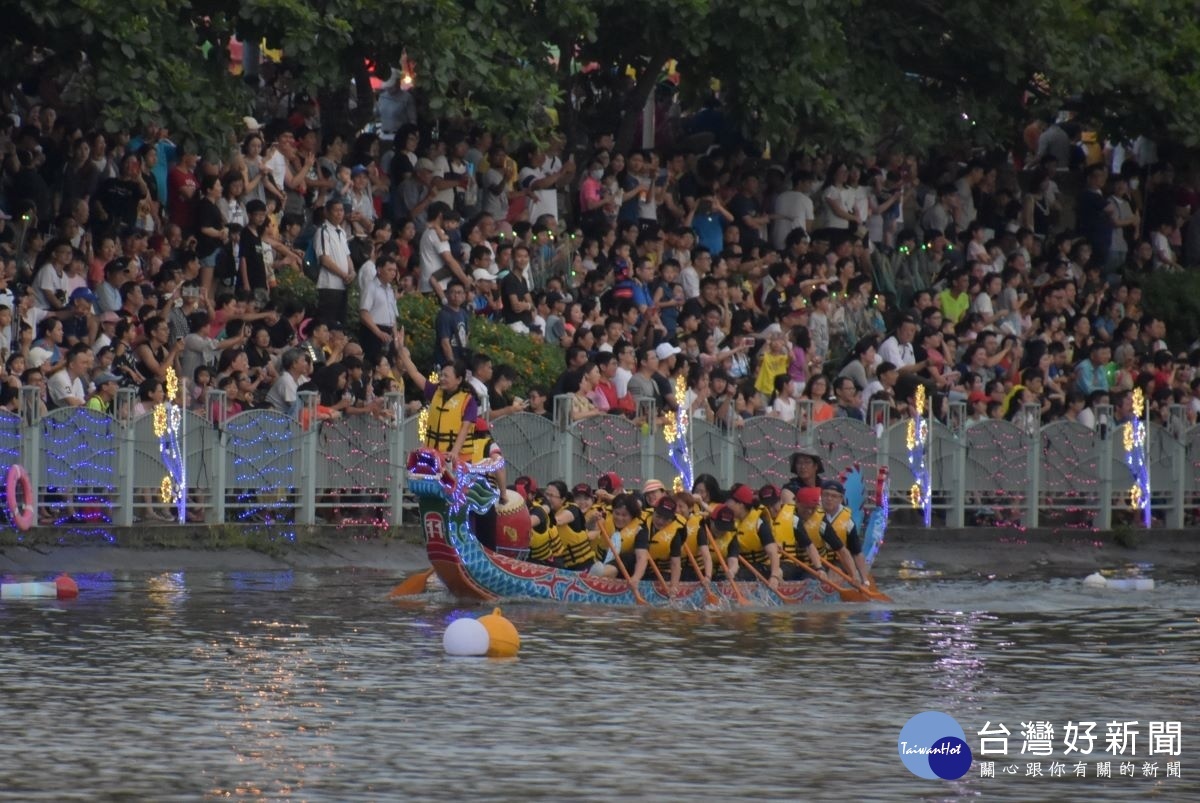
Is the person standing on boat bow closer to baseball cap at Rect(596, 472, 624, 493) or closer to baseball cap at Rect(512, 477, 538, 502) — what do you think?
baseball cap at Rect(512, 477, 538, 502)

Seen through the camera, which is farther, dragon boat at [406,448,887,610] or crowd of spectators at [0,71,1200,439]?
crowd of spectators at [0,71,1200,439]

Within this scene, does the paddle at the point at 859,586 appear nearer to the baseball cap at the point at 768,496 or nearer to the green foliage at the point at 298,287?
the baseball cap at the point at 768,496

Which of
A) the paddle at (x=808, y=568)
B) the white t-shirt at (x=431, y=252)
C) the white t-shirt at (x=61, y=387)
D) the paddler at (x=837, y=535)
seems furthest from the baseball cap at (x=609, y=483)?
the white t-shirt at (x=61, y=387)

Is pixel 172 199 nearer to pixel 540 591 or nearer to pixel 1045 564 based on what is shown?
pixel 540 591

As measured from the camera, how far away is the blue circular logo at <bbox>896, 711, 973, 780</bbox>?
13.8 metres

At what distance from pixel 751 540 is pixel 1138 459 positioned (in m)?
8.93

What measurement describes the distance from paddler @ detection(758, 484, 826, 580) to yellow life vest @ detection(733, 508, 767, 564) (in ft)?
0.72

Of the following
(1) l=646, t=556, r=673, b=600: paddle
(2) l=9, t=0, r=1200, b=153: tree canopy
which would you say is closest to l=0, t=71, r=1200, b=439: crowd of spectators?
(2) l=9, t=0, r=1200, b=153: tree canopy

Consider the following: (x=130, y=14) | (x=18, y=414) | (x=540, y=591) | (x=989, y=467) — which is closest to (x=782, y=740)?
(x=540, y=591)

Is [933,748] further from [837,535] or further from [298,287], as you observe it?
[298,287]

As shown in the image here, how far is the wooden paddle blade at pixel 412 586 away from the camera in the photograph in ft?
75.1

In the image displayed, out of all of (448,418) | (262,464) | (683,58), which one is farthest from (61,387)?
(683,58)

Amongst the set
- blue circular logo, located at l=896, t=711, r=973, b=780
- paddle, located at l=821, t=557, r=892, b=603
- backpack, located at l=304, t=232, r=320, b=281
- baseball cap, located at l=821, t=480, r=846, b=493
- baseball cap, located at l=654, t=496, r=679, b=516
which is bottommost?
blue circular logo, located at l=896, t=711, r=973, b=780

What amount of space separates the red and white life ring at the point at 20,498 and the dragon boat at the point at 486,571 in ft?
12.0
